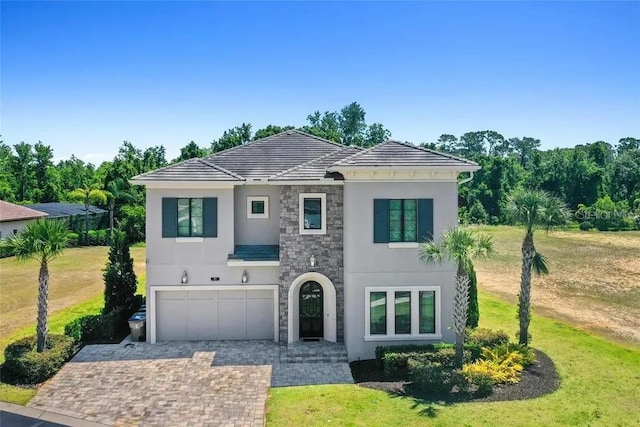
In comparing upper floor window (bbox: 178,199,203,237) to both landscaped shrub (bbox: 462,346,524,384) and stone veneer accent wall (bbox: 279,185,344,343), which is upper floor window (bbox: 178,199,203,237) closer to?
stone veneer accent wall (bbox: 279,185,344,343)

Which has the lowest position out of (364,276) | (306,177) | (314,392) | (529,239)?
(314,392)

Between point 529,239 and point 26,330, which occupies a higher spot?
point 529,239

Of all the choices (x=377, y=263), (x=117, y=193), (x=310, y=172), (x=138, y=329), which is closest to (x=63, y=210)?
(x=117, y=193)

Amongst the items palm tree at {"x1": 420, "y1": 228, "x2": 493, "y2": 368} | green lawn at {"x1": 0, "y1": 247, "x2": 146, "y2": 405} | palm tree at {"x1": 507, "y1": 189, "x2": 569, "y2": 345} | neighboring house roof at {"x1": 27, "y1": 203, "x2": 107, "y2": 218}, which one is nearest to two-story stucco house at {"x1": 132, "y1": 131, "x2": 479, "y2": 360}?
palm tree at {"x1": 420, "y1": 228, "x2": 493, "y2": 368}

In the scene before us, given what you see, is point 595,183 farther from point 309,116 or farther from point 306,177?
point 306,177

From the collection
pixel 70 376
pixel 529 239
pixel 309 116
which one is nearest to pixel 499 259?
pixel 529 239

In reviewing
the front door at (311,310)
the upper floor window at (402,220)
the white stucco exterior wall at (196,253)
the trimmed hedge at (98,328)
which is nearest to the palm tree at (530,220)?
the upper floor window at (402,220)
